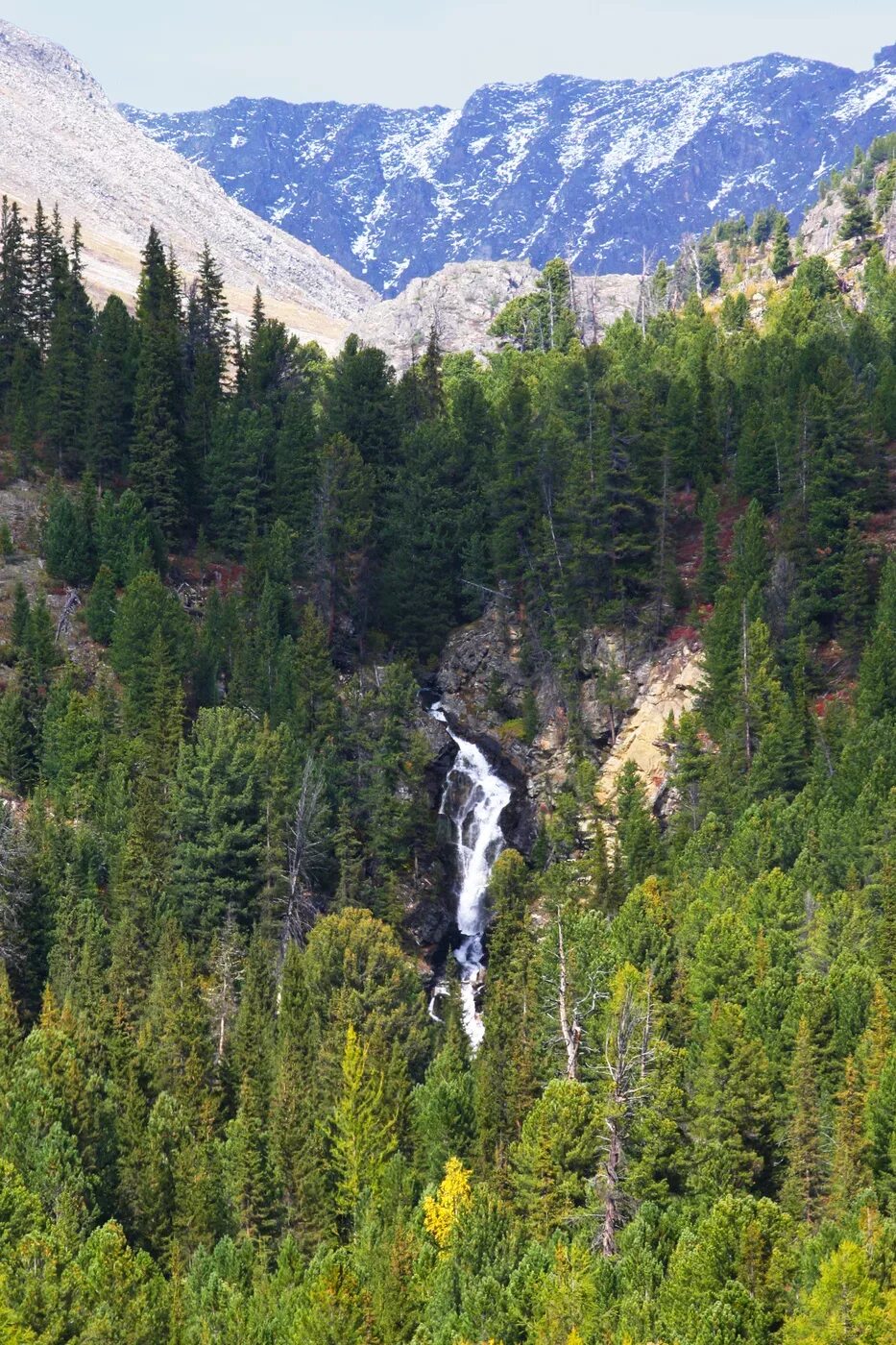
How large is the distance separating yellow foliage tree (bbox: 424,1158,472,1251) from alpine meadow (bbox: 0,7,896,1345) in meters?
0.27

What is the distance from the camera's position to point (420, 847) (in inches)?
4862

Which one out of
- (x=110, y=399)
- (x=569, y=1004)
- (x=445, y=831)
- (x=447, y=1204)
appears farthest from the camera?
(x=110, y=399)

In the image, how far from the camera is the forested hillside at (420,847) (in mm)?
67375

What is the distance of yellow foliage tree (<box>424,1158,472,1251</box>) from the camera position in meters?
70.0

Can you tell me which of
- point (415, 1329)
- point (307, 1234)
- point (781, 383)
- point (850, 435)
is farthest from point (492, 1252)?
point (781, 383)

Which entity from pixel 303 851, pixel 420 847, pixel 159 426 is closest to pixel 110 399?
pixel 159 426

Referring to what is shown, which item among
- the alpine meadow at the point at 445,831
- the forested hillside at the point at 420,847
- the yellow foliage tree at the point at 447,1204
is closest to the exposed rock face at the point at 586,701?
the alpine meadow at the point at 445,831

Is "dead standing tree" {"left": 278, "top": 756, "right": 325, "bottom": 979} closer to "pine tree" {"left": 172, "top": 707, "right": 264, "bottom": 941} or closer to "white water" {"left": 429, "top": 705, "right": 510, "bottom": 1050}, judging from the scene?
"pine tree" {"left": 172, "top": 707, "right": 264, "bottom": 941}

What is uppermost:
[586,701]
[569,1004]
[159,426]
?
[159,426]

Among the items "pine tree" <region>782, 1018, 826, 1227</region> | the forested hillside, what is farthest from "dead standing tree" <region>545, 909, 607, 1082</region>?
"pine tree" <region>782, 1018, 826, 1227</region>

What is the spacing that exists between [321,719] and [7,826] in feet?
73.9

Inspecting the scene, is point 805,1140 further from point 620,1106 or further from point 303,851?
point 303,851

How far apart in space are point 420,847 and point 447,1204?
5245 centimetres

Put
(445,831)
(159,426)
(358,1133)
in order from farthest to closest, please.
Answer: (159,426), (445,831), (358,1133)
